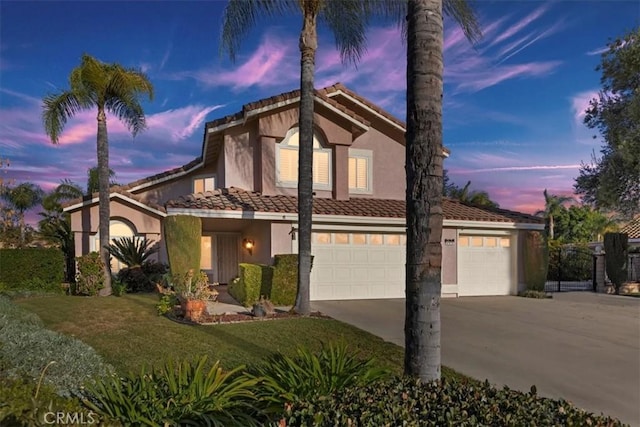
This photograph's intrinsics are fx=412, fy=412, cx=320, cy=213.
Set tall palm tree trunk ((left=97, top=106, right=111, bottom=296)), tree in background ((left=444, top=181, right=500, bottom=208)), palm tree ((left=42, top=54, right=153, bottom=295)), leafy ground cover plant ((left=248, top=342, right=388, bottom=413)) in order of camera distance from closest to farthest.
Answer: leafy ground cover plant ((left=248, top=342, right=388, bottom=413)), palm tree ((left=42, top=54, right=153, bottom=295)), tall palm tree trunk ((left=97, top=106, right=111, bottom=296)), tree in background ((left=444, top=181, right=500, bottom=208))

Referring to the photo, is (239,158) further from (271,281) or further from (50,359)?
(50,359)

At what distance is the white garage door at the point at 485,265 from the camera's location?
16.0m

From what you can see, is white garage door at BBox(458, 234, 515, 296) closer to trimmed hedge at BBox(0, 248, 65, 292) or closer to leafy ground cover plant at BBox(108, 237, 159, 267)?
leafy ground cover plant at BBox(108, 237, 159, 267)

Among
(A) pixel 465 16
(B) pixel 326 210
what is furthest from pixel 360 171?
(A) pixel 465 16

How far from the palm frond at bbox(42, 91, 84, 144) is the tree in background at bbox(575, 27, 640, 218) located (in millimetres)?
20037

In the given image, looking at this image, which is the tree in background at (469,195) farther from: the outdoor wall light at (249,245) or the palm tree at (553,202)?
the outdoor wall light at (249,245)

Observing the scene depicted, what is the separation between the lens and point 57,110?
14.8 metres

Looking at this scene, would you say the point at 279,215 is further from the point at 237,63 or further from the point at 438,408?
the point at 438,408

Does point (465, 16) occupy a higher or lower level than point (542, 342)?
higher

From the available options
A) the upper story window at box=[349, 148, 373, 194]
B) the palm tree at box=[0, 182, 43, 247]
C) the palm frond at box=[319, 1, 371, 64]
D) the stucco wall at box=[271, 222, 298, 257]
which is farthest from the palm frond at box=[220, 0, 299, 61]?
the palm tree at box=[0, 182, 43, 247]

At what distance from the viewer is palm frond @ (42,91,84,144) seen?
1473 centimetres

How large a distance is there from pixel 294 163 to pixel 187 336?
8.57m

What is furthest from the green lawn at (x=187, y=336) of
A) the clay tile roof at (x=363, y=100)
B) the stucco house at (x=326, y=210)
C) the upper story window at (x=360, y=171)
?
the clay tile roof at (x=363, y=100)

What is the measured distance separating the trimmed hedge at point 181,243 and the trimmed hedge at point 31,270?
626 centimetres
